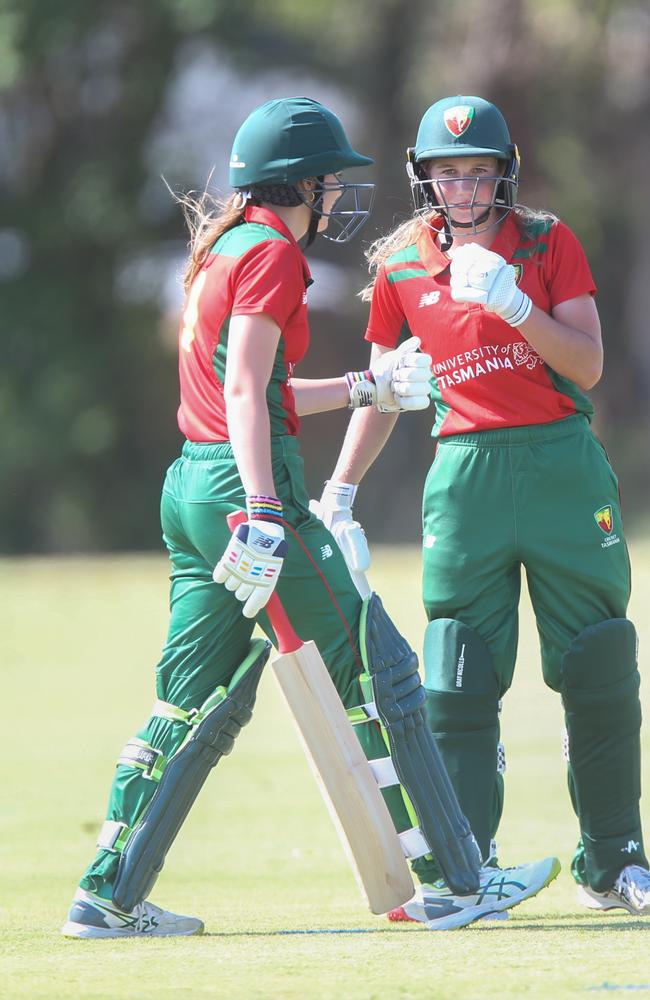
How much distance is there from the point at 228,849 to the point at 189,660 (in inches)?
74.3

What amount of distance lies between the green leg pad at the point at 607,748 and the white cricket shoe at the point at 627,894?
0.08 feet

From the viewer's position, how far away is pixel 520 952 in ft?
12.4

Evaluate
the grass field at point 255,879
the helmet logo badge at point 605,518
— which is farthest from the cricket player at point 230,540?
the helmet logo badge at point 605,518

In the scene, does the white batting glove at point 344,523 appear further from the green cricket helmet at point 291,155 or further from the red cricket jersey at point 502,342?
the green cricket helmet at point 291,155

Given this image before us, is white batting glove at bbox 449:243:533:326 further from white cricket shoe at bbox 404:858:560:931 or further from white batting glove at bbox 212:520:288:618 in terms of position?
white cricket shoe at bbox 404:858:560:931

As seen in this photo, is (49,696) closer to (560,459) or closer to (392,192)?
(560,459)

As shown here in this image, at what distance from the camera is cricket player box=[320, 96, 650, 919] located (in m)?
4.55

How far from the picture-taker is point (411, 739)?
4.16 metres

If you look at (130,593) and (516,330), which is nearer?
(516,330)

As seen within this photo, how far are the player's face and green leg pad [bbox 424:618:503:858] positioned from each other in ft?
3.57

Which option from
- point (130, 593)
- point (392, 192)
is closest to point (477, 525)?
point (130, 593)

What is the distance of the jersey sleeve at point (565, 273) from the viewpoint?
4.57 meters

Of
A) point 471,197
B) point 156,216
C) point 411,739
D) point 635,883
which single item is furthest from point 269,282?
point 156,216

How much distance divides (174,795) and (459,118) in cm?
190
